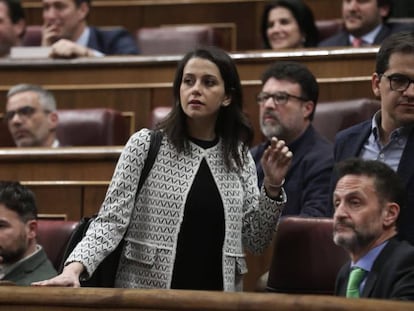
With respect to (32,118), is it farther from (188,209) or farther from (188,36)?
(188,209)

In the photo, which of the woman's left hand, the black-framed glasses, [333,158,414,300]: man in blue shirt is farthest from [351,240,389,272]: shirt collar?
the black-framed glasses

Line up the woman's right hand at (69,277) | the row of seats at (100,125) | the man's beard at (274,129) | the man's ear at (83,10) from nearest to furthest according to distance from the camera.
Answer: the woman's right hand at (69,277)
the man's beard at (274,129)
the row of seats at (100,125)
the man's ear at (83,10)

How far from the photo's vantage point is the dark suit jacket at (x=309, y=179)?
1340mm

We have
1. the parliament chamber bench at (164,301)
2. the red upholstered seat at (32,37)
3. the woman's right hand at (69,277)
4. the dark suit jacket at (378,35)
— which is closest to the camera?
the parliament chamber bench at (164,301)

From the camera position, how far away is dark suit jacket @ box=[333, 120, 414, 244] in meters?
1.14

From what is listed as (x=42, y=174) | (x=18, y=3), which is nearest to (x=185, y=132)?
(x=42, y=174)

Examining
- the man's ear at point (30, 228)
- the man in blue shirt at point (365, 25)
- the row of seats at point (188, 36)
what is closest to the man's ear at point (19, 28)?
the row of seats at point (188, 36)

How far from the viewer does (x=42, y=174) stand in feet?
5.09

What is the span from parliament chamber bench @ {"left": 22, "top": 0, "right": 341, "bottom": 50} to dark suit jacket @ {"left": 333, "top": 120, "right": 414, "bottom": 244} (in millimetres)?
922

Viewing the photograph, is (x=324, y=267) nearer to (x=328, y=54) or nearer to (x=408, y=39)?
(x=408, y=39)

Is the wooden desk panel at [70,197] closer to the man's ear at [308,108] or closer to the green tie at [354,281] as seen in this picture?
→ the man's ear at [308,108]

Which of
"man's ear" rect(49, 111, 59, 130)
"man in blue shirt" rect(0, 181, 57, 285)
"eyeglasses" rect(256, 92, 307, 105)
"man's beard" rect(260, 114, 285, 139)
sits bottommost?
"man in blue shirt" rect(0, 181, 57, 285)

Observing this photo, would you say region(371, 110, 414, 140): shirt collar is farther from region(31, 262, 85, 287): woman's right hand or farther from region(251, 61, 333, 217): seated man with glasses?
region(31, 262, 85, 287): woman's right hand

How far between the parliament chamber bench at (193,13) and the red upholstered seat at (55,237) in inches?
36.2
